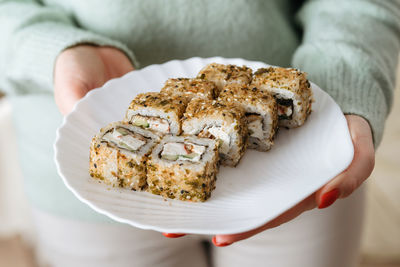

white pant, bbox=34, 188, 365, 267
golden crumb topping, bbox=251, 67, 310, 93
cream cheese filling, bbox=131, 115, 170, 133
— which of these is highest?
golden crumb topping, bbox=251, 67, 310, 93

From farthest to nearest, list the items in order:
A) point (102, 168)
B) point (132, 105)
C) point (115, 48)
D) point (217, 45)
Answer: point (217, 45)
point (115, 48)
point (132, 105)
point (102, 168)

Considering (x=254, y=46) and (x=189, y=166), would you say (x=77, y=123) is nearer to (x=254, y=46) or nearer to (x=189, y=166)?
(x=189, y=166)

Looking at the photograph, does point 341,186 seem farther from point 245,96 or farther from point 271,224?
point 245,96

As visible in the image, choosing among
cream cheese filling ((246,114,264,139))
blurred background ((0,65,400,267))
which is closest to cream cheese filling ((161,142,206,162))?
cream cheese filling ((246,114,264,139))

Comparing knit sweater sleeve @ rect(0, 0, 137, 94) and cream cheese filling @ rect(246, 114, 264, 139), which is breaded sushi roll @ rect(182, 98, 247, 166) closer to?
cream cheese filling @ rect(246, 114, 264, 139)

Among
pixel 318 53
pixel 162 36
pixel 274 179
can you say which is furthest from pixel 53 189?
pixel 318 53

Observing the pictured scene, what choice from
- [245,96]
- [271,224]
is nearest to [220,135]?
[245,96]
